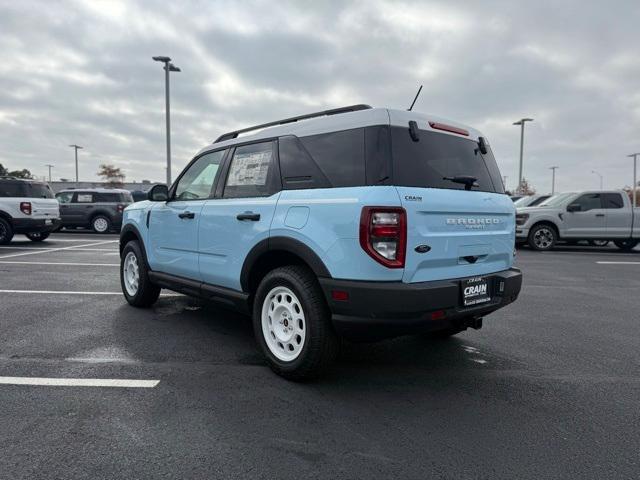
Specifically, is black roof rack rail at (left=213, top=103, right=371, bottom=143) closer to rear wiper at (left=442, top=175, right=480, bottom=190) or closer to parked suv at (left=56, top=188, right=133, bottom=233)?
rear wiper at (left=442, top=175, right=480, bottom=190)

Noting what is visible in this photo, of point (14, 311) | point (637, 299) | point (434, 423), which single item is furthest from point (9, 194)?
point (637, 299)

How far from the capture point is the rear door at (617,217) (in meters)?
13.0

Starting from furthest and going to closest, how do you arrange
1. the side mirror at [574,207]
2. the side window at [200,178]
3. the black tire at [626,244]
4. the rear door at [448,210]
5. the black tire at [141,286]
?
the black tire at [626,244]
the side mirror at [574,207]
the black tire at [141,286]
the side window at [200,178]
the rear door at [448,210]

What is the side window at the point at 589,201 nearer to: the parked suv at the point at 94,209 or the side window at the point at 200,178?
the side window at the point at 200,178

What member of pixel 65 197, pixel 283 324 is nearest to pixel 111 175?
pixel 65 197

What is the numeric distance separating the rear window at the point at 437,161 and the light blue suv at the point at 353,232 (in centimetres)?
1

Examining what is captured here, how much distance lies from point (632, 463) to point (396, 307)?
1414 millimetres

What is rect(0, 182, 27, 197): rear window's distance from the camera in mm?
12906

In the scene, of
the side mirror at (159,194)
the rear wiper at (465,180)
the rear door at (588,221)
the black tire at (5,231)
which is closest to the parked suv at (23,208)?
the black tire at (5,231)

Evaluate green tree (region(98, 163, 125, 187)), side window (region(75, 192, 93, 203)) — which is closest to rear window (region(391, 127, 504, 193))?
side window (region(75, 192, 93, 203))

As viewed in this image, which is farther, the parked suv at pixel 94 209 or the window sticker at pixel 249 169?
the parked suv at pixel 94 209

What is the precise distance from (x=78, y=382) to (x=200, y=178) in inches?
84.4

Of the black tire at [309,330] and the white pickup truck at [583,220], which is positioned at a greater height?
the white pickup truck at [583,220]

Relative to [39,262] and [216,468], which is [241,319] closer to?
[216,468]
